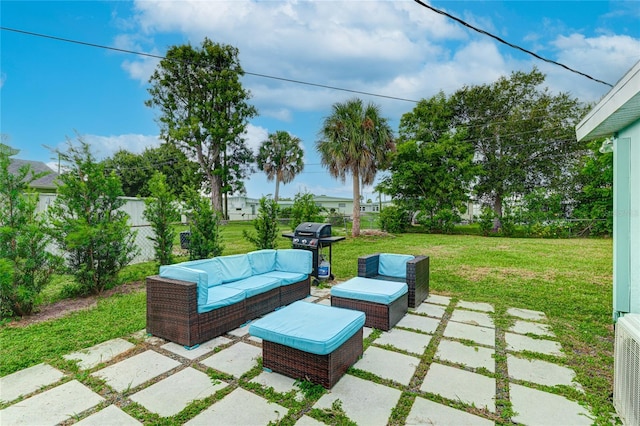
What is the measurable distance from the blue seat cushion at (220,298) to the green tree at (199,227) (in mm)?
2259

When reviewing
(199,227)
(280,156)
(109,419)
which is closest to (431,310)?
(109,419)

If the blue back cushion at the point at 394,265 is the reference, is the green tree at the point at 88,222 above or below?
above

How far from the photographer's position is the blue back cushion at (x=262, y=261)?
401 centimetres

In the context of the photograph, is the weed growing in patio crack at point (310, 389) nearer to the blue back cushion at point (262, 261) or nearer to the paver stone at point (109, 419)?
the paver stone at point (109, 419)

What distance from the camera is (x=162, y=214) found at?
522cm

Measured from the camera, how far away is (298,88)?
7.73 meters

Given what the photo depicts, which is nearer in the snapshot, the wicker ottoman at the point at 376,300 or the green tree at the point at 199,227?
the wicker ottoman at the point at 376,300

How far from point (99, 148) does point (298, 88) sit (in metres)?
Answer: 4.93

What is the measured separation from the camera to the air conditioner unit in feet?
5.09

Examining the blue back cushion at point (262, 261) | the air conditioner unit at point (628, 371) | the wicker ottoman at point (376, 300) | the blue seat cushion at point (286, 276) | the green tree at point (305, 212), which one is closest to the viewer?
the air conditioner unit at point (628, 371)

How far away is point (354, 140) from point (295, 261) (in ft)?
24.9

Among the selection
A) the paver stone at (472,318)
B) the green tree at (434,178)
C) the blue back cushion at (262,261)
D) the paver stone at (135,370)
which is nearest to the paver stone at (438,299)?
the paver stone at (472,318)

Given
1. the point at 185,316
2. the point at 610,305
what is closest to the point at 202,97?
the point at 185,316

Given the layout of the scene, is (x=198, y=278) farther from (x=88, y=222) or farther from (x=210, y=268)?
(x=88, y=222)
